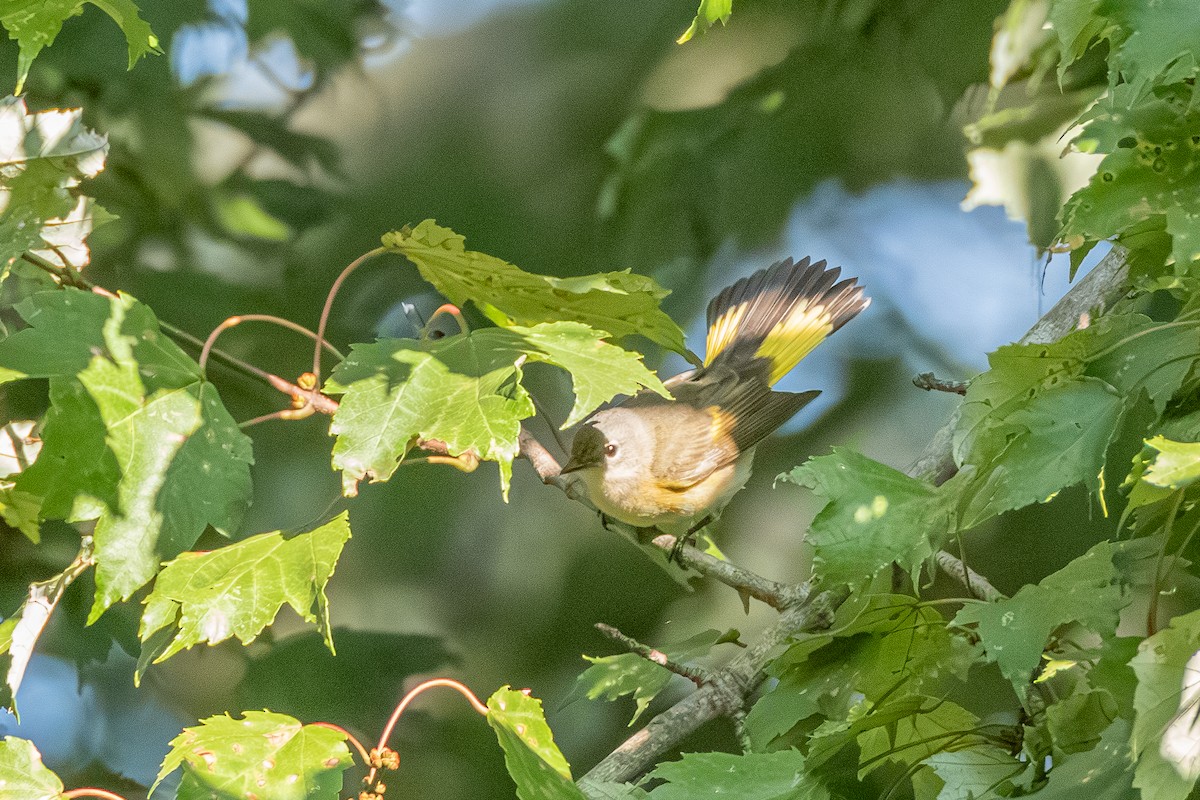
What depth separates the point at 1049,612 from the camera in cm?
75

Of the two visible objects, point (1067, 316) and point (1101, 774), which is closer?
point (1101, 774)

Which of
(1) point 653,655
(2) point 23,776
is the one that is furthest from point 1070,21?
(2) point 23,776

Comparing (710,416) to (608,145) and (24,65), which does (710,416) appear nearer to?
(608,145)

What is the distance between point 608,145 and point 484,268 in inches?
34.2

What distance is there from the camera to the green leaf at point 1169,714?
22.4 inches

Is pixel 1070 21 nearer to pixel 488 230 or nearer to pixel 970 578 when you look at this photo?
pixel 970 578

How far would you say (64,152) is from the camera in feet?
3.48

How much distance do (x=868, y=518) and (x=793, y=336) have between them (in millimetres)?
804

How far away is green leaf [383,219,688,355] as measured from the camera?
96 centimetres

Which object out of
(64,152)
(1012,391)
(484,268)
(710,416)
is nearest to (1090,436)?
(1012,391)

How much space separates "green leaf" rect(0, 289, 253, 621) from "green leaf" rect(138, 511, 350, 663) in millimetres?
32

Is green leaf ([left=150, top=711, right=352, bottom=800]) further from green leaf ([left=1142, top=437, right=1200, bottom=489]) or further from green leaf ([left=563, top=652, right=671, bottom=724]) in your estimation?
green leaf ([left=1142, top=437, right=1200, bottom=489])

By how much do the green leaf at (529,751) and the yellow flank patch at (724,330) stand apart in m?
0.91

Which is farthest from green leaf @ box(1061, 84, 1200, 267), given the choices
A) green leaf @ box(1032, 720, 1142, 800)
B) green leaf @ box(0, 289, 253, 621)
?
green leaf @ box(0, 289, 253, 621)
